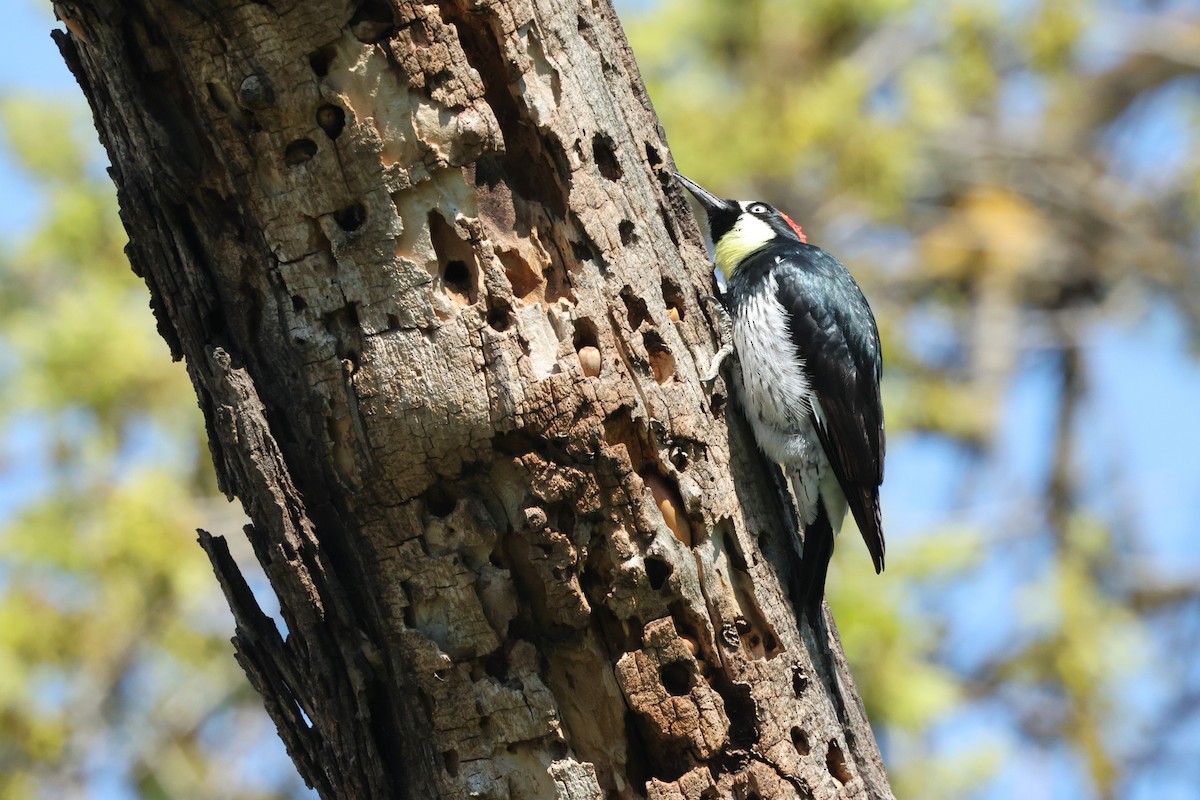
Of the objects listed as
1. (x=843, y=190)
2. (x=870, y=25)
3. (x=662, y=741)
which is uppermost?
(x=870, y=25)

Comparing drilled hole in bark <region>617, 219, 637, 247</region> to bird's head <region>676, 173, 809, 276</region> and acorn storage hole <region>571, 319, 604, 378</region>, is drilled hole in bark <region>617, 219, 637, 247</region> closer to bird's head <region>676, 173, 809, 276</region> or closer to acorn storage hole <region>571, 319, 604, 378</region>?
acorn storage hole <region>571, 319, 604, 378</region>

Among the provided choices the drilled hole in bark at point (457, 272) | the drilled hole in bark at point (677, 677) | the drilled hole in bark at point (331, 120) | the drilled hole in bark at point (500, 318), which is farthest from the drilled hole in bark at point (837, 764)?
the drilled hole in bark at point (331, 120)

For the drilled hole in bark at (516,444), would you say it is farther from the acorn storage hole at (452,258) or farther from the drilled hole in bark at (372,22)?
the drilled hole in bark at (372,22)

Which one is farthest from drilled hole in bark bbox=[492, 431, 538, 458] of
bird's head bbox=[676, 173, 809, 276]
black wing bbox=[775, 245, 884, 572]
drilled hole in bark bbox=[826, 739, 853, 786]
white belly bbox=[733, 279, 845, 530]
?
bird's head bbox=[676, 173, 809, 276]

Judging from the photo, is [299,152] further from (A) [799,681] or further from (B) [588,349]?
(A) [799,681]

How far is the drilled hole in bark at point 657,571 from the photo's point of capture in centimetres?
260

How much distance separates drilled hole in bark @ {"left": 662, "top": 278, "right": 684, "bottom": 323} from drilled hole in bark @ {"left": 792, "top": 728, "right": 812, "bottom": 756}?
3.14 feet

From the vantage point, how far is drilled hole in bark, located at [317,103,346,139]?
248 centimetres

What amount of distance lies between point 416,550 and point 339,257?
0.62 m

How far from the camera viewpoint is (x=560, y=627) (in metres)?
2.60

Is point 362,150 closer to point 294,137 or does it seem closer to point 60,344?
point 294,137

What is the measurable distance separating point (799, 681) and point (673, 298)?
2.99 ft

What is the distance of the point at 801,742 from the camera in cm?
271

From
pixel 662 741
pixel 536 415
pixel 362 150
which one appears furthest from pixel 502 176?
pixel 662 741
